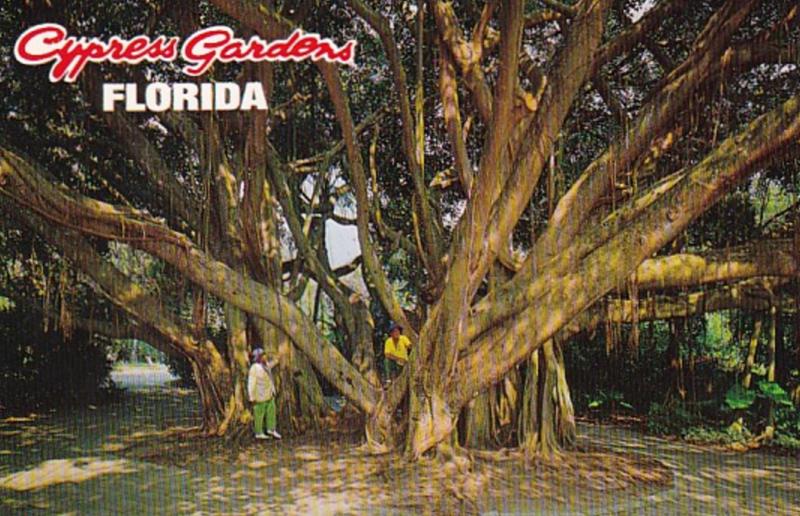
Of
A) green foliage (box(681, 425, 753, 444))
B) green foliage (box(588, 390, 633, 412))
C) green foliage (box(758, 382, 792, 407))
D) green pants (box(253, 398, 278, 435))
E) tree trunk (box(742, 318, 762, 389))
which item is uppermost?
tree trunk (box(742, 318, 762, 389))

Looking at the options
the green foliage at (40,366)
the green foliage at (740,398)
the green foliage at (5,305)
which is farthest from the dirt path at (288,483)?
the green foliage at (5,305)

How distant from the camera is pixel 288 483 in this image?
662 centimetres

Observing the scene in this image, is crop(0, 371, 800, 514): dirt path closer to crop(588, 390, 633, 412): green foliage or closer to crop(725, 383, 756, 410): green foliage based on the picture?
crop(725, 383, 756, 410): green foliage

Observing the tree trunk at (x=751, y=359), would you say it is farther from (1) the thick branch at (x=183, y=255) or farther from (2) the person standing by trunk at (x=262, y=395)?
(2) the person standing by trunk at (x=262, y=395)

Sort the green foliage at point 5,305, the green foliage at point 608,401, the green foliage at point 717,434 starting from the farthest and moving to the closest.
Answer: the green foliage at point 5,305
the green foliage at point 608,401
the green foliage at point 717,434

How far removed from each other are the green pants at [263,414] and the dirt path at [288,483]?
0.45 m

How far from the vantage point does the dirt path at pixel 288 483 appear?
18.9 feet

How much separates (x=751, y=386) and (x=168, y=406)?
33.0 feet

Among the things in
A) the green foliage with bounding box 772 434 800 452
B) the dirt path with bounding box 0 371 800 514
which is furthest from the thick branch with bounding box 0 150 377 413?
the green foliage with bounding box 772 434 800 452

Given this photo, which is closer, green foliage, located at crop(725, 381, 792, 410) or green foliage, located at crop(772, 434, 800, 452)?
green foliage, located at crop(772, 434, 800, 452)

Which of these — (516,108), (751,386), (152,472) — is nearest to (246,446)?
(152,472)

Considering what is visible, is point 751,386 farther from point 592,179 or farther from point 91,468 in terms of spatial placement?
point 91,468

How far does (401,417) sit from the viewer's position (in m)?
7.84

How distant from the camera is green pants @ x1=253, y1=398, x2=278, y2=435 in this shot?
8.93 metres
